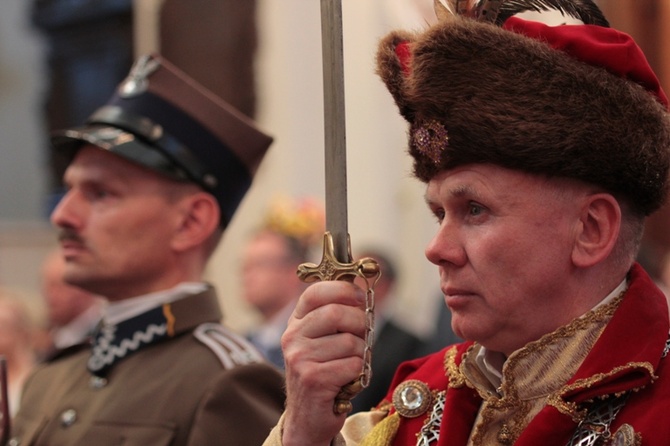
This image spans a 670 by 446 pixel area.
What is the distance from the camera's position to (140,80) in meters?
4.36

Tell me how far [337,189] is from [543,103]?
463mm

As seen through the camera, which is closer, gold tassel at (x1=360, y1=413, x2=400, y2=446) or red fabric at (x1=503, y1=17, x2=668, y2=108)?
red fabric at (x1=503, y1=17, x2=668, y2=108)

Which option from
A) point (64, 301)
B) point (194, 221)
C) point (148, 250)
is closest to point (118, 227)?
point (148, 250)

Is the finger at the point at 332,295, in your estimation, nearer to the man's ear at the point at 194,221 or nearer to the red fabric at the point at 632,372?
the red fabric at the point at 632,372

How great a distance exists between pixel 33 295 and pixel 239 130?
6822 mm

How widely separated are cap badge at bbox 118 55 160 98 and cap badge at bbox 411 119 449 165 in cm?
175

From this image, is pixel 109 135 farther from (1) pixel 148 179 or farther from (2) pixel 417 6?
(2) pixel 417 6

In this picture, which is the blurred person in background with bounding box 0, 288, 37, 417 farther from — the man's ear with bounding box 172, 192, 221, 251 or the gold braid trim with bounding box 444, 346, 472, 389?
the gold braid trim with bounding box 444, 346, 472, 389

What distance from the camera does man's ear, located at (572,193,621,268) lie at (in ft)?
8.79

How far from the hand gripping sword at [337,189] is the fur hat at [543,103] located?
20 cm

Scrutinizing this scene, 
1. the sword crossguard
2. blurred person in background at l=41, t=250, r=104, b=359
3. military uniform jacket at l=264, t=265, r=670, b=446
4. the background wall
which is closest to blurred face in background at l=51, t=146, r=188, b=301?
military uniform jacket at l=264, t=265, r=670, b=446

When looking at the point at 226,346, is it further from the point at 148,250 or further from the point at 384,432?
the point at 384,432

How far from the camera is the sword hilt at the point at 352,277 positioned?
267cm

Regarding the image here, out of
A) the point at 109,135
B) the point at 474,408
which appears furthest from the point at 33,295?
the point at 474,408
